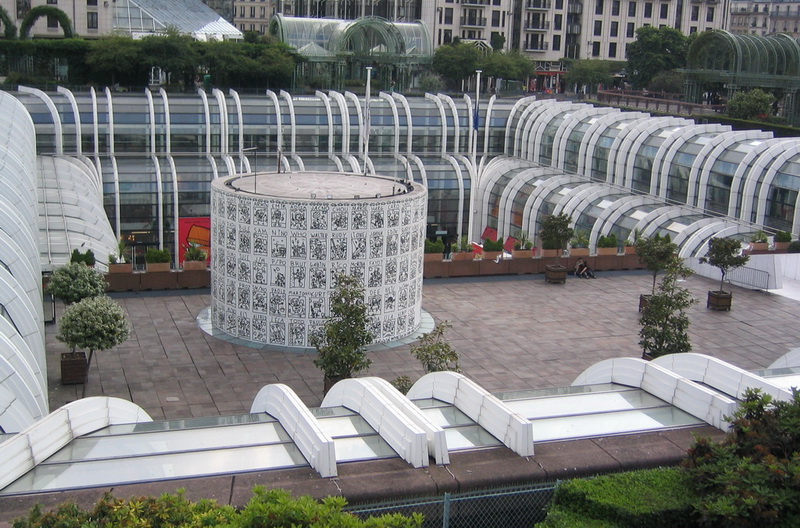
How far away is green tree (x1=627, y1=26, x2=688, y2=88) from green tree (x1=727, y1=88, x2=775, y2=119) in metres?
33.3

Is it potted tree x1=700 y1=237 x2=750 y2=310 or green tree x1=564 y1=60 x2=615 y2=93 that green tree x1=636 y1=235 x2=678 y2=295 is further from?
green tree x1=564 y1=60 x2=615 y2=93

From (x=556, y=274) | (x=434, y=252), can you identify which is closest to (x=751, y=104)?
(x=556, y=274)

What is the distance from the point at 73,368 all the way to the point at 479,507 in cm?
1644

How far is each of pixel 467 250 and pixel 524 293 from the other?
3880 millimetres

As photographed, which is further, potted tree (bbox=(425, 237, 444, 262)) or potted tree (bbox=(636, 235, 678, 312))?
potted tree (bbox=(425, 237, 444, 262))

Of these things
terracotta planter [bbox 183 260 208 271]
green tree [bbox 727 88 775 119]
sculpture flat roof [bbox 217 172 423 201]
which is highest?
green tree [bbox 727 88 775 119]

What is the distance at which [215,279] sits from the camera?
107ft

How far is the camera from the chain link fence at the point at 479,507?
44.4 feet

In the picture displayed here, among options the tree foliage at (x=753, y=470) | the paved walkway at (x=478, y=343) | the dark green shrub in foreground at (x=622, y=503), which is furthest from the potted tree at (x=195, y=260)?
the tree foliage at (x=753, y=470)

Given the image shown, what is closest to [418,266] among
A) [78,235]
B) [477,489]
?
[78,235]

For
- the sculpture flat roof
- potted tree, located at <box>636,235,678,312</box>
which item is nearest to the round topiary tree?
the sculpture flat roof

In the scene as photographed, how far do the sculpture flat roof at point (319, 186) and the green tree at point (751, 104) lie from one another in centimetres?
4093

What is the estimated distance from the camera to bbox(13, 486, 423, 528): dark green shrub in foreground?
1077 centimetres

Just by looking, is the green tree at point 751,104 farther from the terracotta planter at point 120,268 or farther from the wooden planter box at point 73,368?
the wooden planter box at point 73,368
